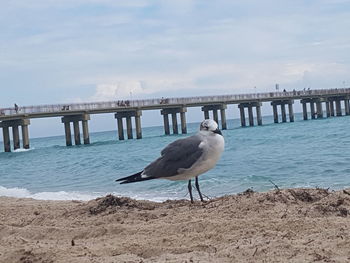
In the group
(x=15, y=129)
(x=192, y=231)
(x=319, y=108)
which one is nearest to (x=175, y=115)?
(x=15, y=129)

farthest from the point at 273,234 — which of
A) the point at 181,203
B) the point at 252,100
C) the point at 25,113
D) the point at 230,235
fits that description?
the point at 252,100

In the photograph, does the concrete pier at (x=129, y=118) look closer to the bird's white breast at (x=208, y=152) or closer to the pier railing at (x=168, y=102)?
the pier railing at (x=168, y=102)

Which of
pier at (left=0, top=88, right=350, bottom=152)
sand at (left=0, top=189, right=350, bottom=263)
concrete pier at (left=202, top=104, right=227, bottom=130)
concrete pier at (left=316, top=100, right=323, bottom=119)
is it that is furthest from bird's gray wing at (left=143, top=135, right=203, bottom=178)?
concrete pier at (left=316, top=100, right=323, bottom=119)

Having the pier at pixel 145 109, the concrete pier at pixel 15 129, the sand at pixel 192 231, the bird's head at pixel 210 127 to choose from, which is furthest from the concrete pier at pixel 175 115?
the bird's head at pixel 210 127

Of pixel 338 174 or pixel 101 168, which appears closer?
pixel 338 174

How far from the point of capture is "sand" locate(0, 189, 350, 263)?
13.9 ft

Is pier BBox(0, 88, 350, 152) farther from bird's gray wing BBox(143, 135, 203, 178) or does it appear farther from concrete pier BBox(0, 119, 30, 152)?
bird's gray wing BBox(143, 135, 203, 178)

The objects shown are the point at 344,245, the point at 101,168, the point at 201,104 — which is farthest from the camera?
the point at 201,104

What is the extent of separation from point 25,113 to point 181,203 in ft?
117

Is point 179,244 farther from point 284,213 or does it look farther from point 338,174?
point 338,174

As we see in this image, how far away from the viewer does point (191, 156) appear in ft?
21.4

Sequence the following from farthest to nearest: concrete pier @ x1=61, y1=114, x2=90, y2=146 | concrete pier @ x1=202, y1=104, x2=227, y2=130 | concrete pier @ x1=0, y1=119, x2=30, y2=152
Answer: concrete pier @ x1=202, y1=104, x2=227, y2=130
concrete pier @ x1=61, y1=114, x2=90, y2=146
concrete pier @ x1=0, y1=119, x2=30, y2=152

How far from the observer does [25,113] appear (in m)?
41.5

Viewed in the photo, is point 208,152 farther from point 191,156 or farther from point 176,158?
point 176,158
